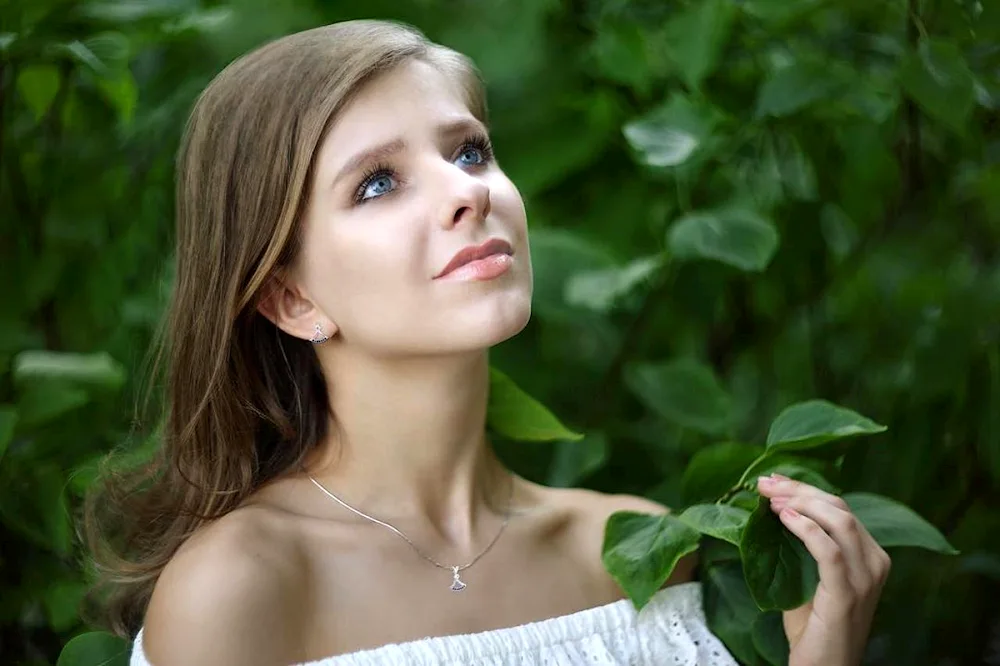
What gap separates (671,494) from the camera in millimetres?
1329

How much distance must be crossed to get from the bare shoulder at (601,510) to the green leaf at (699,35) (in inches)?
16.3

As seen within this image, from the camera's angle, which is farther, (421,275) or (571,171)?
(571,171)

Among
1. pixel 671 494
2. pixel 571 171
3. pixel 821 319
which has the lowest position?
pixel 671 494

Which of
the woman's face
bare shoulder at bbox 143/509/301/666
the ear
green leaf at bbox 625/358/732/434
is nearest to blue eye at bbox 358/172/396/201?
the woman's face

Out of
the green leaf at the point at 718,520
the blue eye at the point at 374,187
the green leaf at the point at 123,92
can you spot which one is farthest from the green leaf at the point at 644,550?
the green leaf at the point at 123,92

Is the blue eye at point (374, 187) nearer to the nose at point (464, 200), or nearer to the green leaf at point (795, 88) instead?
the nose at point (464, 200)

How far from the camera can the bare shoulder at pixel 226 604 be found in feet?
3.06

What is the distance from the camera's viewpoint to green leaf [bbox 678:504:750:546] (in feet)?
3.18

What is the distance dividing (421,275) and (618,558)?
28cm

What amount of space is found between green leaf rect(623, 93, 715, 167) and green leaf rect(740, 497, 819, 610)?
381 mm

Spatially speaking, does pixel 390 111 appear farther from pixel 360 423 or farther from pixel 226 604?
pixel 226 604

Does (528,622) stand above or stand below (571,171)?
below

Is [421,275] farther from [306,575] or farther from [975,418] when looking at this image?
[975,418]

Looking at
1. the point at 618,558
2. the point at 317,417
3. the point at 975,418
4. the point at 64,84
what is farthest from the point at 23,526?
the point at 975,418
